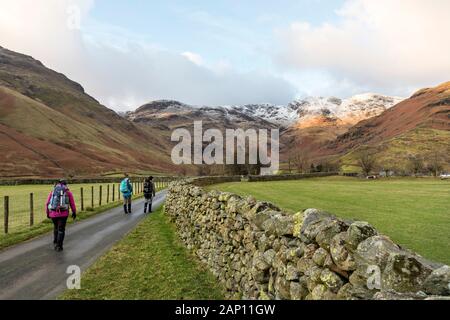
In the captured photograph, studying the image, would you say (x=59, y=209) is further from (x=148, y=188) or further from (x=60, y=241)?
(x=148, y=188)

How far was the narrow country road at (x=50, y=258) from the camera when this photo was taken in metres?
11.0

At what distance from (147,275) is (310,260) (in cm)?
733

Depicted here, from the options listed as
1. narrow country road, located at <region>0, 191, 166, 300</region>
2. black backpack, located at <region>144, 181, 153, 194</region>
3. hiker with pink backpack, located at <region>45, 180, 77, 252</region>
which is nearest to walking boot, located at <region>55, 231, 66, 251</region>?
hiker with pink backpack, located at <region>45, 180, 77, 252</region>

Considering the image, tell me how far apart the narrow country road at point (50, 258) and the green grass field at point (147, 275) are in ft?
2.31

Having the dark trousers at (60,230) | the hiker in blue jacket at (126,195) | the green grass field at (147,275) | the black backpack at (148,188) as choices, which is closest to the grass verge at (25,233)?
the dark trousers at (60,230)

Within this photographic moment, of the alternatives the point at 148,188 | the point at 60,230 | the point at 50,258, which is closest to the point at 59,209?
the point at 60,230

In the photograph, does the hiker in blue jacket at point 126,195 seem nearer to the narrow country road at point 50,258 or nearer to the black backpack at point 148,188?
the black backpack at point 148,188

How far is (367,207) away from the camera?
2752 centimetres

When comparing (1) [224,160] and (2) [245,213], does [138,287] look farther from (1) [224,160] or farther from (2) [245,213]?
(1) [224,160]

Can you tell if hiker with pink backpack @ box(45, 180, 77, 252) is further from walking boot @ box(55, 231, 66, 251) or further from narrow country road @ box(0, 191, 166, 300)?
narrow country road @ box(0, 191, 166, 300)

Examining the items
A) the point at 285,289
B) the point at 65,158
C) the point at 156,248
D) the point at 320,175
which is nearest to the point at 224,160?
the point at 320,175

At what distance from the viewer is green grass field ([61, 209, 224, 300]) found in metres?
10.8

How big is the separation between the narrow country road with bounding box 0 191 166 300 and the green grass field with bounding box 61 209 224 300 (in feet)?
2.31
